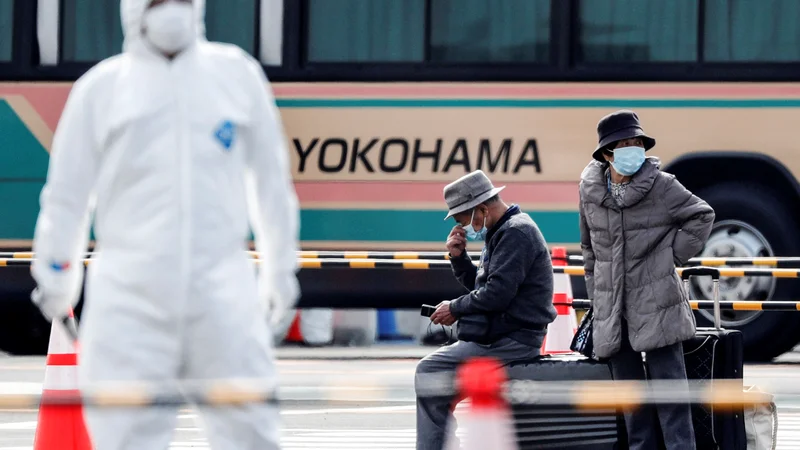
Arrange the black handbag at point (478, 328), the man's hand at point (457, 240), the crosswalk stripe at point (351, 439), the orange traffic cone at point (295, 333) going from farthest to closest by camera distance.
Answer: the orange traffic cone at point (295, 333)
the crosswalk stripe at point (351, 439)
the man's hand at point (457, 240)
the black handbag at point (478, 328)

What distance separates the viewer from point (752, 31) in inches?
516

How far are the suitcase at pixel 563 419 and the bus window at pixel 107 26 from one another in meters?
6.49

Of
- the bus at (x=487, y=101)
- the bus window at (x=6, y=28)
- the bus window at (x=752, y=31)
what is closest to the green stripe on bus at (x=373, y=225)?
the bus at (x=487, y=101)

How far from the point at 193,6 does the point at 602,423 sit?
354 cm

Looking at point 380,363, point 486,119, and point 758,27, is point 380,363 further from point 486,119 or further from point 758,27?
point 758,27

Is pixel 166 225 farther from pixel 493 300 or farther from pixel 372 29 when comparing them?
pixel 372 29

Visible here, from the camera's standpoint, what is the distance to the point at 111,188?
14.7 feet

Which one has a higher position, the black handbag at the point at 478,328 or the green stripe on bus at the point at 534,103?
the green stripe on bus at the point at 534,103

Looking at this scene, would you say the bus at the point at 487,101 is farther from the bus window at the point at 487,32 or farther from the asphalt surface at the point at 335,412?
the asphalt surface at the point at 335,412

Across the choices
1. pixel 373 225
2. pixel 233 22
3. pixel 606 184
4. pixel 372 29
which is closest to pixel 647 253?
pixel 606 184

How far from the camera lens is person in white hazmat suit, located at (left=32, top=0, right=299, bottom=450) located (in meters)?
4.42

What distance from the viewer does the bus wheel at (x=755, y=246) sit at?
13031 millimetres

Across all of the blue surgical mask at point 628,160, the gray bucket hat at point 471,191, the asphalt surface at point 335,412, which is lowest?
the asphalt surface at point 335,412

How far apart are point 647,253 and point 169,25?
3.27m
